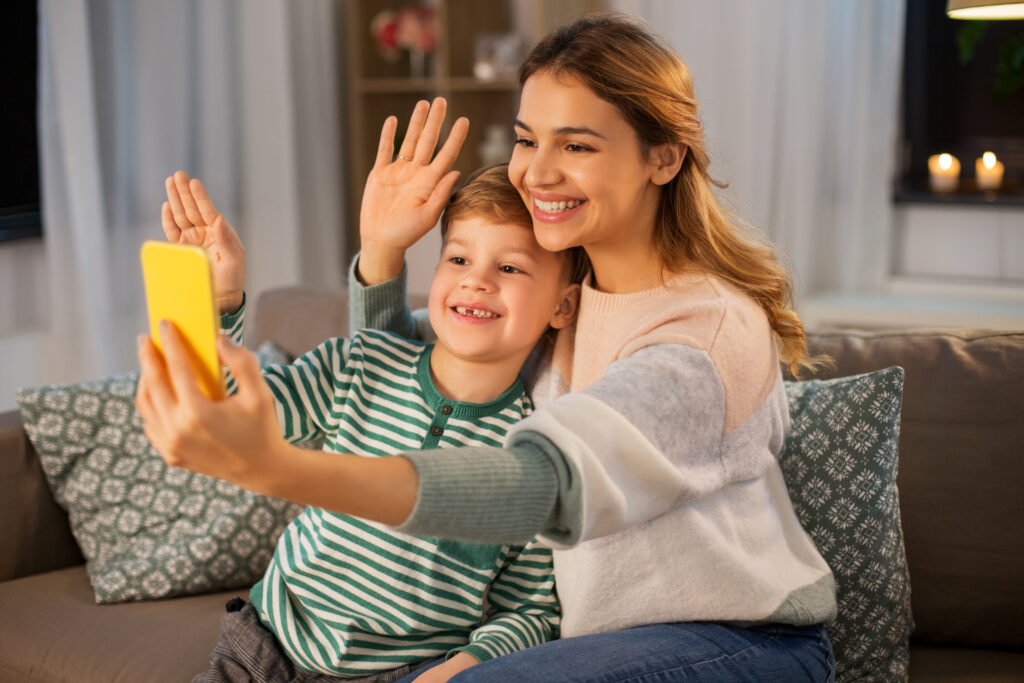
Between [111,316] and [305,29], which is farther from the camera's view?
[305,29]

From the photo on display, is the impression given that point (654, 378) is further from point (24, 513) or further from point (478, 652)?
point (24, 513)

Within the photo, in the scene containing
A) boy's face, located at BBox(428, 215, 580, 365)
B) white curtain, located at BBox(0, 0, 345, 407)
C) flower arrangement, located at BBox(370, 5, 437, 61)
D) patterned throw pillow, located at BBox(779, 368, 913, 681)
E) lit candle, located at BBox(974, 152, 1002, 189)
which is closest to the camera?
boy's face, located at BBox(428, 215, 580, 365)

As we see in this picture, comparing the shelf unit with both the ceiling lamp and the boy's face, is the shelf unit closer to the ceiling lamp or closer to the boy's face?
the ceiling lamp

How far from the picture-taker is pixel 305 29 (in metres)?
3.74

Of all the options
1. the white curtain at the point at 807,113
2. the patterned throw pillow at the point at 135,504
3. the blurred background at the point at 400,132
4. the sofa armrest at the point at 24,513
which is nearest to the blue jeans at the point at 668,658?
the patterned throw pillow at the point at 135,504

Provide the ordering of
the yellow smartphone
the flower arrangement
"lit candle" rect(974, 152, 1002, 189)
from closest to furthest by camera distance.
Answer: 1. the yellow smartphone
2. "lit candle" rect(974, 152, 1002, 189)
3. the flower arrangement

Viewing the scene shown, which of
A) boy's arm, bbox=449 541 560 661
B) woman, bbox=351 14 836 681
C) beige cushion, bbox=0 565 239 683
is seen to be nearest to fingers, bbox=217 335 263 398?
woman, bbox=351 14 836 681

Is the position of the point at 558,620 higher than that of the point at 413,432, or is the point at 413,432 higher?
the point at 413,432

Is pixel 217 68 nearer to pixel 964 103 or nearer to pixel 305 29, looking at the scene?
pixel 305 29

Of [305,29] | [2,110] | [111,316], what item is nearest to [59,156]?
[2,110]

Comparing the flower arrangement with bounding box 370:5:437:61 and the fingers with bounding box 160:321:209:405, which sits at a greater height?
the flower arrangement with bounding box 370:5:437:61

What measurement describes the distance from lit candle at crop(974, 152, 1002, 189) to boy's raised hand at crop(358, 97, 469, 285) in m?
2.54

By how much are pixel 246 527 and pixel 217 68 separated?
1.99m

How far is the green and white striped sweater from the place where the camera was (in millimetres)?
1329
